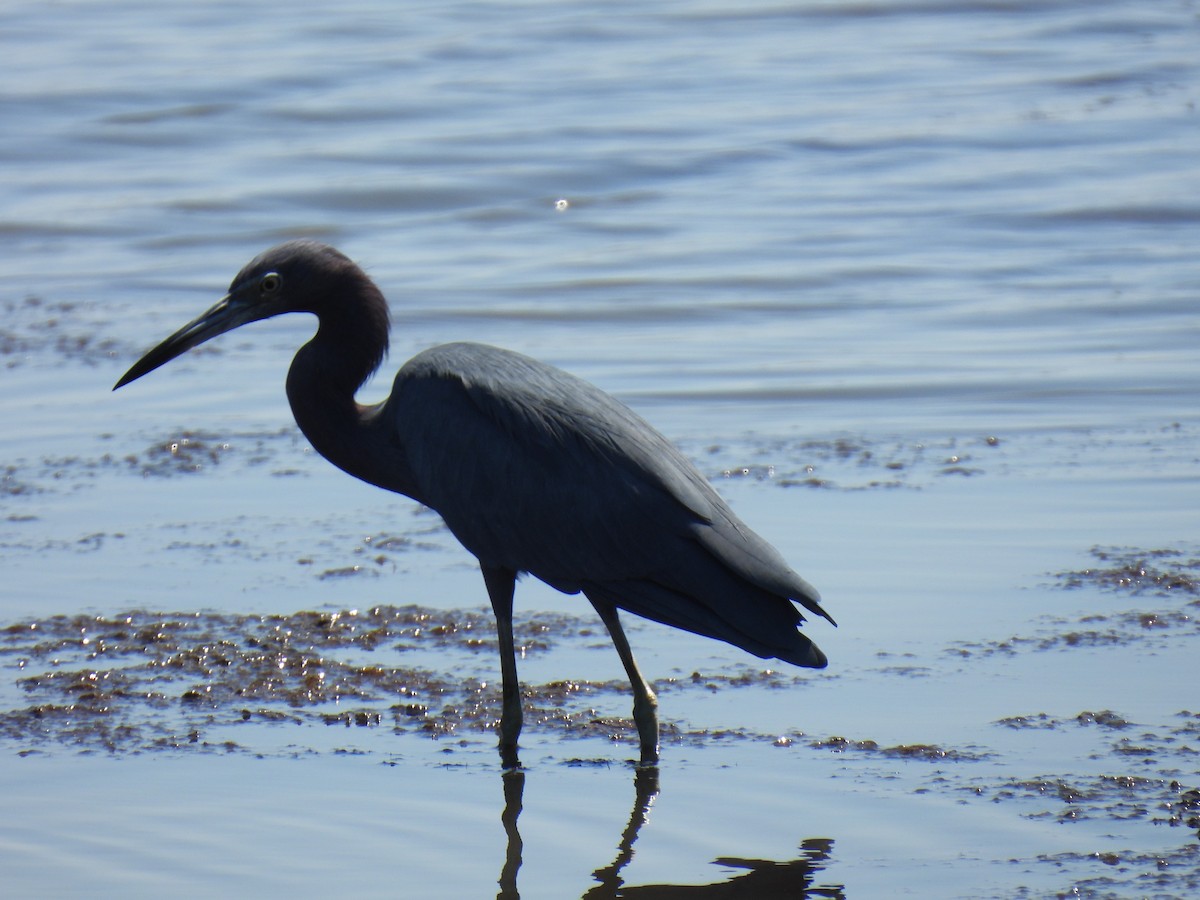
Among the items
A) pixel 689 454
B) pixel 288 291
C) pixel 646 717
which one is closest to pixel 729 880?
pixel 646 717

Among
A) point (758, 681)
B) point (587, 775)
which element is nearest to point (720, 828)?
point (587, 775)

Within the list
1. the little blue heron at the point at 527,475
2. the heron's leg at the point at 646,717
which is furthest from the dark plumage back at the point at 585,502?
the heron's leg at the point at 646,717

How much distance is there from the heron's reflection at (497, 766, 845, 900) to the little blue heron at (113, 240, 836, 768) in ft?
1.53

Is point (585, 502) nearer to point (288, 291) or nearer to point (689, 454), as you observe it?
point (288, 291)

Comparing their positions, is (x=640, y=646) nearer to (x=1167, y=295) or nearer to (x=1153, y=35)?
(x=1167, y=295)

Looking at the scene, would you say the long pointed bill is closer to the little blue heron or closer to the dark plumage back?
the little blue heron

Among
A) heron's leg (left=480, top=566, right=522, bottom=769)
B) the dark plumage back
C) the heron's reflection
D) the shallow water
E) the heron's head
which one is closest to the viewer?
the heron's reflection

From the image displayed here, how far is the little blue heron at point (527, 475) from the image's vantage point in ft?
14.4

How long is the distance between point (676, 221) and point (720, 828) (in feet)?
26.9

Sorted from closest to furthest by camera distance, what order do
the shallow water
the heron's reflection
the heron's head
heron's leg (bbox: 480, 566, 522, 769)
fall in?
the heron's reflection
the shallow water
heron's leg (bbox: 480, 566, 522, 769)
the heron's head

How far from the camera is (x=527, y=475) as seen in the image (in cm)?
469

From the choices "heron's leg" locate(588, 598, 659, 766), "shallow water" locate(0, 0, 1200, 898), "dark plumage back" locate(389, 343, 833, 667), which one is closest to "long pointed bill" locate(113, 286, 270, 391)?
"dark plumage back" locate(389, 343, 833, 667)

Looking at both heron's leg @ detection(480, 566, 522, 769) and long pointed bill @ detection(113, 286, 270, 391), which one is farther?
long pointed bill @ detection(113, 286, 270, 391)

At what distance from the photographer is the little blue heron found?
4.40m
